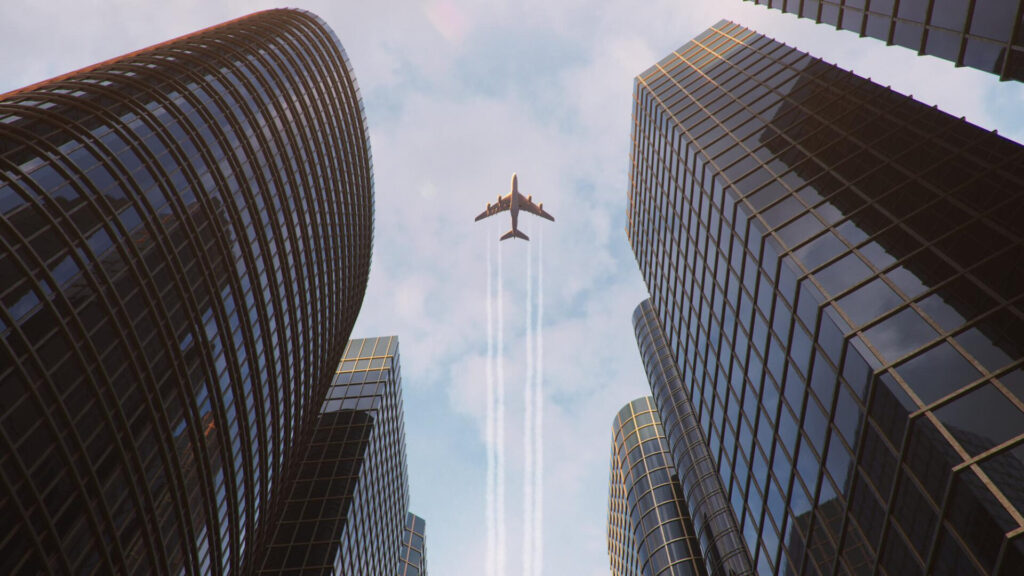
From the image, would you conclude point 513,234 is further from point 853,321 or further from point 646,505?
point 853,321

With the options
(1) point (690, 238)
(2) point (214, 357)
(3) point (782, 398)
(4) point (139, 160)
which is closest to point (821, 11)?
(1) point (690, 238)

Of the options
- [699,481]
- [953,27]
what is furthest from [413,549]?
[953,27]

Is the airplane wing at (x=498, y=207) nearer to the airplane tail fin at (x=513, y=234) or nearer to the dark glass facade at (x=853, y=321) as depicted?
the airplane tail fin at (x=513, y=234)

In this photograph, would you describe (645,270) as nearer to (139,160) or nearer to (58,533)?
(139,160)

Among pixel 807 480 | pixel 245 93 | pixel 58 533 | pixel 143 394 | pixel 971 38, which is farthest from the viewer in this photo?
pixel 245 93

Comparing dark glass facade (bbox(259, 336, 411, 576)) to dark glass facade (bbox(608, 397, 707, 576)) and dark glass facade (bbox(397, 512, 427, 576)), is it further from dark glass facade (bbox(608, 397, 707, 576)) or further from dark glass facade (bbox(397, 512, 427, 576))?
dark glass facade (bbox(608, 397, 707, 576))

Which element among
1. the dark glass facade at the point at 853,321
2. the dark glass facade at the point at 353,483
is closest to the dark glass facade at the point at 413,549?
the dark glass facade at the point at 353,483
